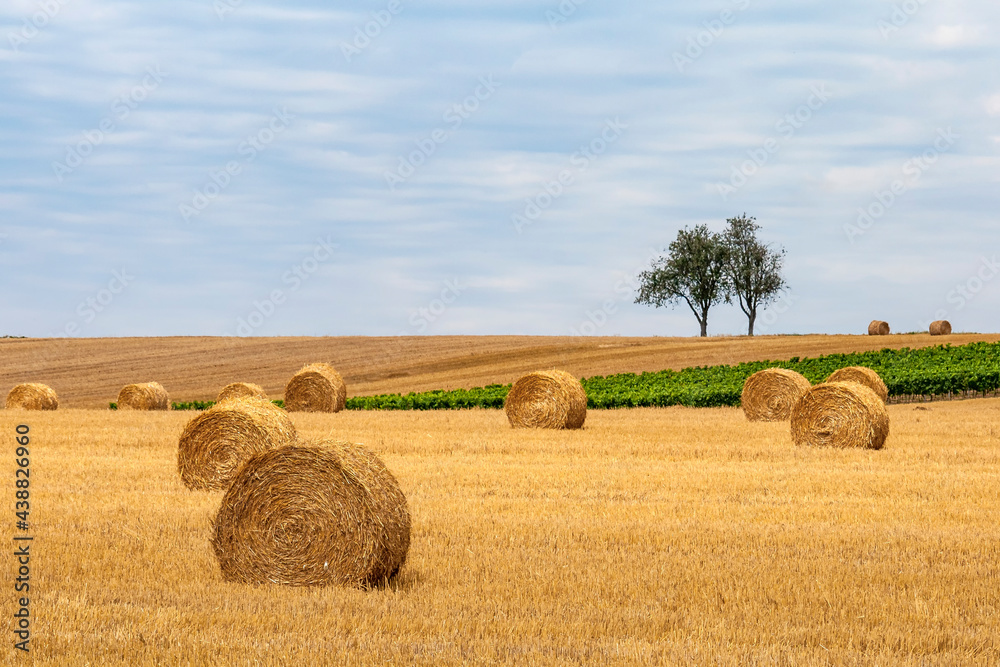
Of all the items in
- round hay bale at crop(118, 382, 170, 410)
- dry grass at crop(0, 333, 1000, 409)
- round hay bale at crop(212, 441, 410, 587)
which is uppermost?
dry grass at crop(0, 333, 1000, 409)

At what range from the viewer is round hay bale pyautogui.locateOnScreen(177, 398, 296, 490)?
58.3ft

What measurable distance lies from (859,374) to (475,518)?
71.6 feet

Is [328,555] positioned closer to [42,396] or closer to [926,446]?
[926,446]

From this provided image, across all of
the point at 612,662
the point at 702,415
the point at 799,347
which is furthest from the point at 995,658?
the point at 799,347

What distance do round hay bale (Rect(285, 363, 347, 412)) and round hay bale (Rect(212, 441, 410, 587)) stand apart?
23.0 meters

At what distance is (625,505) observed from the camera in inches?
570

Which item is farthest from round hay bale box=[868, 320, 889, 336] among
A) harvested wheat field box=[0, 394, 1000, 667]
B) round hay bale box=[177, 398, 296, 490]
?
round hay bale box=[177, 398, 296, 490]

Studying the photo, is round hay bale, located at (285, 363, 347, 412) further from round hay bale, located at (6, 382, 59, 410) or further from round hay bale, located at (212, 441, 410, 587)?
round hay bale, located at (212, 441, 410, 587)

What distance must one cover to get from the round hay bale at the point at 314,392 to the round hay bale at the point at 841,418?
1521 centimetres

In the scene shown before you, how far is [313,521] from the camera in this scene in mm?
10414

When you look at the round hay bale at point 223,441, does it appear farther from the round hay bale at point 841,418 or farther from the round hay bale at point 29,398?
the round hay bale at point 29,398

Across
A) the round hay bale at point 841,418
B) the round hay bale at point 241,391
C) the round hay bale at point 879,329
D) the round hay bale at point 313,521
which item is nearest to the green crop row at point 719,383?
the round hay bale at point 241,391

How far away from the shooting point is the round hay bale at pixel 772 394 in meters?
29.9

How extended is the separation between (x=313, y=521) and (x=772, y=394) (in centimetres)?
2163
